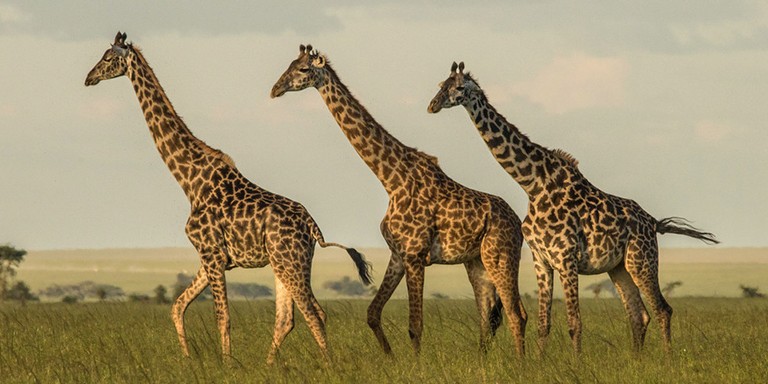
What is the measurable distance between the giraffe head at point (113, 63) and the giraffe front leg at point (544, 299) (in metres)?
5.85

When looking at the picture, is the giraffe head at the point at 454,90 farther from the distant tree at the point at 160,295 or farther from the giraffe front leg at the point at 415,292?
the distant tree at the point at 160,295

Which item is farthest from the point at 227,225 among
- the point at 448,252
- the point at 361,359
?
the point at 448,252

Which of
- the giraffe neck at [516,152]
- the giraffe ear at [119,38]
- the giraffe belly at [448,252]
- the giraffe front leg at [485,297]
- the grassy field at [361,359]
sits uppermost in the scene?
the giraffe ear at [119,38]

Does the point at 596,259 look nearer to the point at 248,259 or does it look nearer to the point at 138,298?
the point at 248,259

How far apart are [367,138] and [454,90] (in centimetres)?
152

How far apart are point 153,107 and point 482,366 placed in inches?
211

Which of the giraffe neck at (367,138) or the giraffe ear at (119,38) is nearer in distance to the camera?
the giraffe neck at (367,138)

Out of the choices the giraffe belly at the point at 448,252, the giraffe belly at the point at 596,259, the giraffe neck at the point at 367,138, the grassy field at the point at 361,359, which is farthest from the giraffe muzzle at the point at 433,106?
the grassy field at the point at 361,359

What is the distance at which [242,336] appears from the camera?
17.0 m

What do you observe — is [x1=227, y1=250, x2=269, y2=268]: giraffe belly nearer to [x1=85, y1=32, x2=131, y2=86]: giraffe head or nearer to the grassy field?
the grassy field

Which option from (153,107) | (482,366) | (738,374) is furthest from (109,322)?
(738,374)

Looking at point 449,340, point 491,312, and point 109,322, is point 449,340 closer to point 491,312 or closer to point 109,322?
point 491,312

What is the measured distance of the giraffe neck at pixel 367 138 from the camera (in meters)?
13.8

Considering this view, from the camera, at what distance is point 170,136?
561 inches
